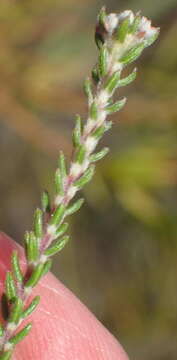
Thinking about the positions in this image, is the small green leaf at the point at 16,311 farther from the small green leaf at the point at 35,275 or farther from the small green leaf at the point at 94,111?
the small green leaf at the point at 94,111

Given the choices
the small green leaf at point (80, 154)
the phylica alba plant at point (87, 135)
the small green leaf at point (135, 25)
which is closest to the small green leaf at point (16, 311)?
the phylica alba plant at point (87, 135)

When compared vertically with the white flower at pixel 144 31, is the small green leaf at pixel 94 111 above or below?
below

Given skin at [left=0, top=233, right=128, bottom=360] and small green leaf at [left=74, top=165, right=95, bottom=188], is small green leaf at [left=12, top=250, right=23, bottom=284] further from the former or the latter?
skin at [left=0, top=233, right=128, bottom=360]

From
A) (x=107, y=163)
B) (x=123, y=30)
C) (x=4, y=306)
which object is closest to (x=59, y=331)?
(x=4, y=306)

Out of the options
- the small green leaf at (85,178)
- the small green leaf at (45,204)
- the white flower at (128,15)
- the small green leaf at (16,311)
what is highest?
the white flower at (128,15)

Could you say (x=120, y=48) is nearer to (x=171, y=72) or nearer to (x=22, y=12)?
(x=22, y=12)

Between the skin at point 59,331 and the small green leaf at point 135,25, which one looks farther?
the skin at point 59,331

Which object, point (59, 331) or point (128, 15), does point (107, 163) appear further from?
point (128, 15)
